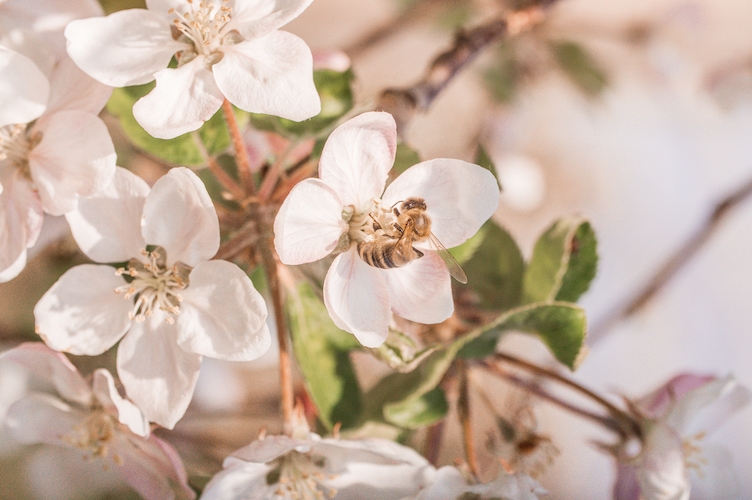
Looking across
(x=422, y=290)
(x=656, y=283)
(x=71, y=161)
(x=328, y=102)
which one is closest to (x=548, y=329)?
(x=422, y=290)

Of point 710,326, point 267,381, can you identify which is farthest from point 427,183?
point 710,326

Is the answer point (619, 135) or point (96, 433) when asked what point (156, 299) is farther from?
point (619, 135)

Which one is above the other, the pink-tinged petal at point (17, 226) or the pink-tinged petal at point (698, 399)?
the pink-tinged petal at point (17, 226)

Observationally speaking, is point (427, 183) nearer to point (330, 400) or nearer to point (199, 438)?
point (330, 400)

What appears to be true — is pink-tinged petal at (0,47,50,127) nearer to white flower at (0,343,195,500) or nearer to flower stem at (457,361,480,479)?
white flower at (0,343,195,500)

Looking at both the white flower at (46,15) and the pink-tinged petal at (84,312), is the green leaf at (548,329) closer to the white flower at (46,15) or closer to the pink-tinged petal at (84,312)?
→ the pink-tinged petal at (84,312)

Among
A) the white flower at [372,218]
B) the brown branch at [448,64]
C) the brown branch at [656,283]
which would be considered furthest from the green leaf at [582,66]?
the white flower at [372,218]
